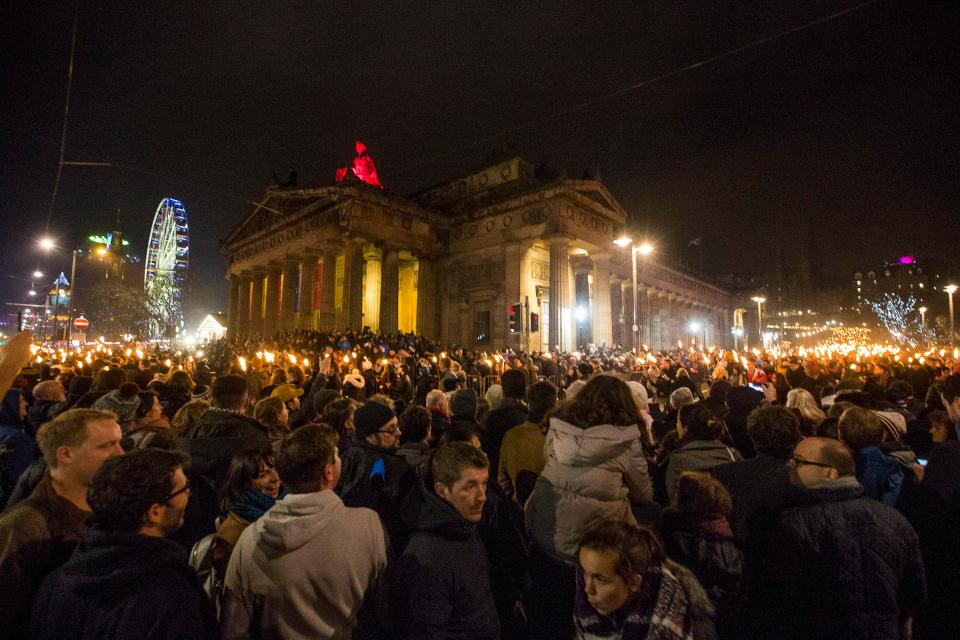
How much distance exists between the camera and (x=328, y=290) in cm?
3219

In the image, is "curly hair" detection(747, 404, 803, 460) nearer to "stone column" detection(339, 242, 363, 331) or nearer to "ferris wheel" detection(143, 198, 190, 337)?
"stone column" detection(339, 242, 363, 331)

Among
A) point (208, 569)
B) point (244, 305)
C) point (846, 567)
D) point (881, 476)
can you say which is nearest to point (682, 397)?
point (881, 476)

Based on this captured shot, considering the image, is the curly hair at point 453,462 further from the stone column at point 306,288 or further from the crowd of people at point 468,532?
the stone column at point 306,288

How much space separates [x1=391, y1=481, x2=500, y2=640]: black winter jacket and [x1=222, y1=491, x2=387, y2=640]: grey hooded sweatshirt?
261 millimetres

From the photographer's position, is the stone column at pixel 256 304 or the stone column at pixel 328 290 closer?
the stone column at pixel 328 290

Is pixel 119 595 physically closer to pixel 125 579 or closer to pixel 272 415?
pixel 125 579

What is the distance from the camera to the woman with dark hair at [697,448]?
3.66m

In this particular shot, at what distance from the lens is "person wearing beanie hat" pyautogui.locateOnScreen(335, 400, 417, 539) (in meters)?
3.30

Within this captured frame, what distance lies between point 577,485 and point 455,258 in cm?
3241

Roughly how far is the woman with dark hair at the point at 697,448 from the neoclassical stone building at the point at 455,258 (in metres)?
20.1

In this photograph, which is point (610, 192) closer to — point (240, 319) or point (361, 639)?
point (361, 639)

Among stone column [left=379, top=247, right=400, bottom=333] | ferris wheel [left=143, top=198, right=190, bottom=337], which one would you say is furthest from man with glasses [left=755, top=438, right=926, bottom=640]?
ferris wheel [left=143, top=198, right=190, bottom=337]

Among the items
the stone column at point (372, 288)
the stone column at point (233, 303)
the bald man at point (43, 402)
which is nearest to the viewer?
the bald man at point (43, 402)

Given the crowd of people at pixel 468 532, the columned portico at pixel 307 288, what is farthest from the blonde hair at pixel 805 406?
the columned portico at pixel 307 288
